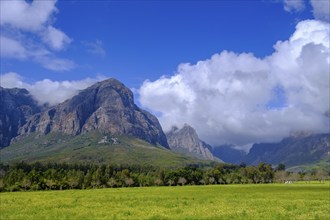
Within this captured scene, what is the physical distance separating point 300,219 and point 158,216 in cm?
1563

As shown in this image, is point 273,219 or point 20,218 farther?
point 20,218

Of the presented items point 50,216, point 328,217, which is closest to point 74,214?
point 50,216

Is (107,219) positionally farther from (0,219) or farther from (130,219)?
(0,219)

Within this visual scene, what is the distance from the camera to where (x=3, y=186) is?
17388 centimetres

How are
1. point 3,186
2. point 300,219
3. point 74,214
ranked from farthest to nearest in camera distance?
point 3,186
point 74,214
point 300,219

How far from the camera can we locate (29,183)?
17950 cm

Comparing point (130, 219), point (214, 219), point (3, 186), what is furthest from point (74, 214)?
point (3, 186)

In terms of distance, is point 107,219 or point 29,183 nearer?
point 107,219

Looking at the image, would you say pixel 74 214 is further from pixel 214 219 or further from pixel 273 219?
pixel 273 219

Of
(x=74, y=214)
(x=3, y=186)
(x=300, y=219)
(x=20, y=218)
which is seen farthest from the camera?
(x=3, y=186)

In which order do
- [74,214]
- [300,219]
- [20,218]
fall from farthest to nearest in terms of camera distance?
[74,214] < [20,218] < [300,219]

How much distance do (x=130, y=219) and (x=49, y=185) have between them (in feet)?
506

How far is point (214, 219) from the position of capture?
40.9 metres

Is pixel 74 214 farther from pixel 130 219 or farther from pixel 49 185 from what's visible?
pixel 49 185
